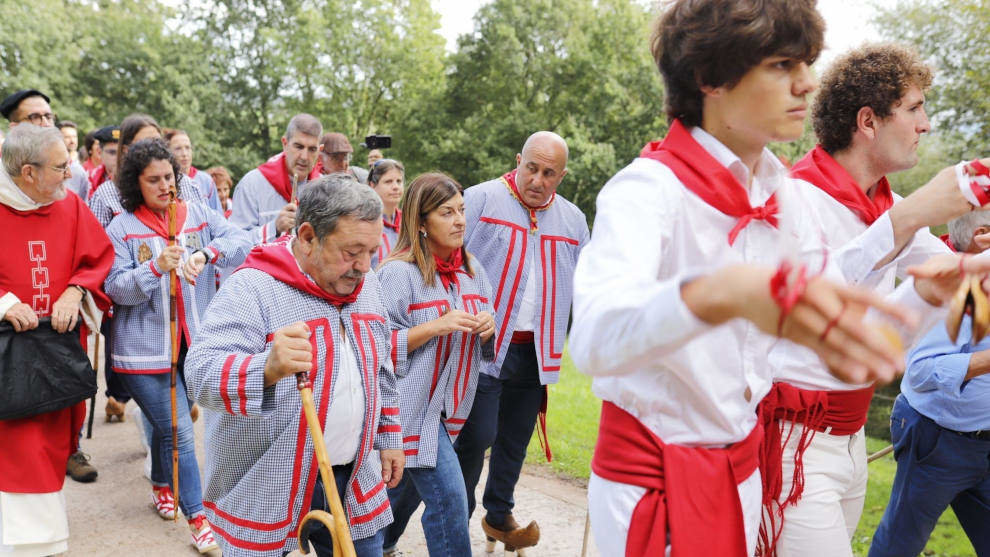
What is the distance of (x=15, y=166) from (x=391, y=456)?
8.56 feet

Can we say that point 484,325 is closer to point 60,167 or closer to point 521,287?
point 521,287

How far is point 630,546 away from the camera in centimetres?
186

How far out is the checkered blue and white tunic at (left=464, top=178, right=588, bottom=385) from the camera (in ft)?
16.1

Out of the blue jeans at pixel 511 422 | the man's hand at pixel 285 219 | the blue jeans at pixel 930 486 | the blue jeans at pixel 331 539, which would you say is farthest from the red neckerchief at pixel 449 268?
the blue jeans at pixel 930 486

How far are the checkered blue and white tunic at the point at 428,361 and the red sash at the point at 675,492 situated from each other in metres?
2.09

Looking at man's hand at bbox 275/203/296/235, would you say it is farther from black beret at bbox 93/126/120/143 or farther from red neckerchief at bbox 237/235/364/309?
red neckerchief at bbox 237/235/364/309

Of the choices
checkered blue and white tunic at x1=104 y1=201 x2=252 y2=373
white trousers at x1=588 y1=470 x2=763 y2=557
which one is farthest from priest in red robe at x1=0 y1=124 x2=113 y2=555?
white trousers at x1=588 y1=470 x2=763 y2=557

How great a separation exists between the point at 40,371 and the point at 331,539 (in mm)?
2087

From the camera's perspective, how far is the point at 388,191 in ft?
21.0

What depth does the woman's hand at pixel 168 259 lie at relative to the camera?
4.82 metres

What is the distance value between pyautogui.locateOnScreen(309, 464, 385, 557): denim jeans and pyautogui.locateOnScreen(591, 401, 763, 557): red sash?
1.54m

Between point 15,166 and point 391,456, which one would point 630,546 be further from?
point 15,166

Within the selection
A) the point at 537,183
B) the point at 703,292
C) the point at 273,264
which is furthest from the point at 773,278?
the point at 537,183

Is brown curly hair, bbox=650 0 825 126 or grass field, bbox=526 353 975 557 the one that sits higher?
brown curly hair, bbox=650 0 825 126
